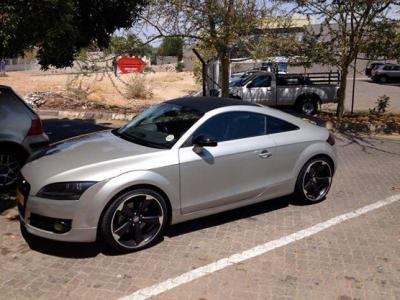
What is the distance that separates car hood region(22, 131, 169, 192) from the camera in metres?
4.46

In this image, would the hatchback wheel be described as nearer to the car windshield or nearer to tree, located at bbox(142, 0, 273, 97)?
the car windshield

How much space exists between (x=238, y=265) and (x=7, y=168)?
3742 millimetres

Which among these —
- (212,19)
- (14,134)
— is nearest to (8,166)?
(14,134)

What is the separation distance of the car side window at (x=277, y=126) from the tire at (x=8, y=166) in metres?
3.46

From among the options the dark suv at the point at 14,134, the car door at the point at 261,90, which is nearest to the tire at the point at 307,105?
the car door at the point at 261,90

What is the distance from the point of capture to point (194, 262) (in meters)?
4.50

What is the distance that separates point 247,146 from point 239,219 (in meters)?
0.91

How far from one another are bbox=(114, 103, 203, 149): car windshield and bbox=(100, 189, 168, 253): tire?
64 centimetres

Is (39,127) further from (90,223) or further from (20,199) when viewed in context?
(90,223)

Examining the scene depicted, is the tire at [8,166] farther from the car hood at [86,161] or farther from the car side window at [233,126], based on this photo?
the car side window at [233,126]

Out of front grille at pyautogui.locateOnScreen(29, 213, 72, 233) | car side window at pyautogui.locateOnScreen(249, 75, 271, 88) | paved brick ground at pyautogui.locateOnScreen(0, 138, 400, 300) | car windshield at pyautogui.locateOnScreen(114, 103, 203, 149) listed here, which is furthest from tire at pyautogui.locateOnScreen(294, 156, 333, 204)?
car side window at pyautogui.locateOnScreen(249, 75, 271, 88)

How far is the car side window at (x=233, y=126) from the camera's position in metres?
5.30

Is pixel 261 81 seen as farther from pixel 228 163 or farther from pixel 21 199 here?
pixel 21 199

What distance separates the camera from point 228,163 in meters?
5.23
